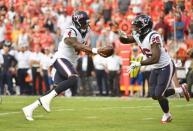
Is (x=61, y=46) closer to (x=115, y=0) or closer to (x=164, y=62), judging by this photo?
(x=164, y=62)

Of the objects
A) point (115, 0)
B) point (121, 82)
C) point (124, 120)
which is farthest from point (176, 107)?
point (115, 0)

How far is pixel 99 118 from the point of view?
12.4 m

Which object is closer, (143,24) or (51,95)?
(143,24)

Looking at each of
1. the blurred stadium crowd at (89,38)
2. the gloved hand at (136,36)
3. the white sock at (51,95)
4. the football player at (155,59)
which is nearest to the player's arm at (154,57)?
the football player at (155,59)

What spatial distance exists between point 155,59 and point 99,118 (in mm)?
1818

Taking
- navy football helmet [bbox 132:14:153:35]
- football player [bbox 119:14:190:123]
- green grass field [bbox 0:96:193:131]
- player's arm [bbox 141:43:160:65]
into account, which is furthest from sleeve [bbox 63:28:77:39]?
green grass field [bbox 0:96:193:131]

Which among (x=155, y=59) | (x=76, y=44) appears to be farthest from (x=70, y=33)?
(x=155, y=59)

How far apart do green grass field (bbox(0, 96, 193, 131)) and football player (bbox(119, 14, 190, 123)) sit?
44 cm

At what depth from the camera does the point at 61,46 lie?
1213 cm

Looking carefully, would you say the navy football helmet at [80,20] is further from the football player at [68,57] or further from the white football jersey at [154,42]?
the white football jersey at [154,42]

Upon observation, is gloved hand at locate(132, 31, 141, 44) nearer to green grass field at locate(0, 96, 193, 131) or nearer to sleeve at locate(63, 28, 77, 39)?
sleeve at locate(63, 28, 77, 39)

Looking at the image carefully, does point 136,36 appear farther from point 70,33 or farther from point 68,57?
point 68,57

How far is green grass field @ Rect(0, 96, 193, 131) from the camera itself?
10.6 metres

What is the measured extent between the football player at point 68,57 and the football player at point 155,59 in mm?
714
